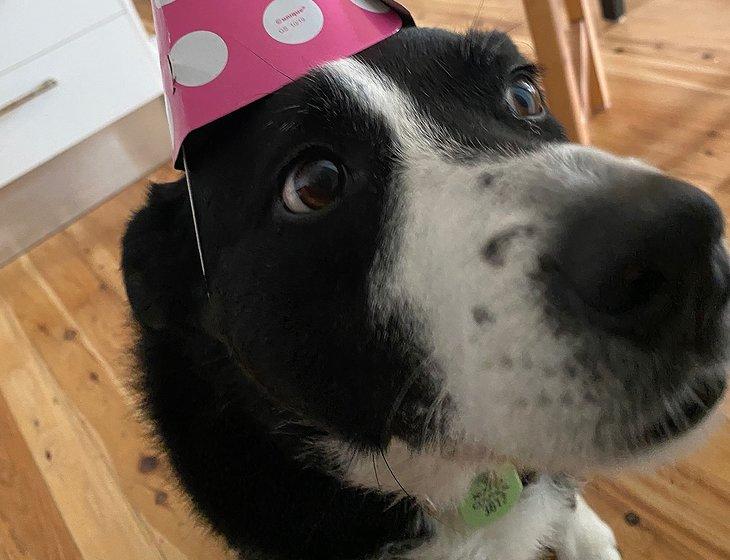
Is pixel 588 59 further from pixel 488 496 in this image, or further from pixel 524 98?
pixel 488 496

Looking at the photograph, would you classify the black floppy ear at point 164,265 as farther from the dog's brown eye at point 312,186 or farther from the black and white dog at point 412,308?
the dog's brown eye at point 312,186

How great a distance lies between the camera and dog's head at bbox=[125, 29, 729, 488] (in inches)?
20.2

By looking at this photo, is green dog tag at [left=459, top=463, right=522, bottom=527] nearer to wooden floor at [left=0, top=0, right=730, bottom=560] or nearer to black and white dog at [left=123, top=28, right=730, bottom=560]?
black and white dog at [left=123, top=28, right=730, bottom=560]

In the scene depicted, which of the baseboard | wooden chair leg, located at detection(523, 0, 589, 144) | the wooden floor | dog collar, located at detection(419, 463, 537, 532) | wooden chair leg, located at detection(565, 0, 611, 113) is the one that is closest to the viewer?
dog collar, located at detection(419, 463, 537, 532)

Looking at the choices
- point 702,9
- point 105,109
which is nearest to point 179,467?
point 105,109

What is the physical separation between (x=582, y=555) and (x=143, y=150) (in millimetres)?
2188

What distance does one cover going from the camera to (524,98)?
0.82 metres

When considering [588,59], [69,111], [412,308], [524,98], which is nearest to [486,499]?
[412,308]

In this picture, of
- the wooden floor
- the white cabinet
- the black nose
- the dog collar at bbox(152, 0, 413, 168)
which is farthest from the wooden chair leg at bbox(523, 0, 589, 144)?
the white cabinet

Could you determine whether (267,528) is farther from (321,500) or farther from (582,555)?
(582,555)

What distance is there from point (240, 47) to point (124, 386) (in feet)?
2.96

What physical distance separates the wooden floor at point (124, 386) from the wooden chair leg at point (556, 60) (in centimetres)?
17

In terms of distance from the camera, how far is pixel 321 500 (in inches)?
36.9

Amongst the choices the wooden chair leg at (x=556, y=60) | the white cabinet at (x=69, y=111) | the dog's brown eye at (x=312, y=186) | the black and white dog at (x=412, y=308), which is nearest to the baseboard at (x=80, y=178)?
the white cabinet at (x=69, y=111)
